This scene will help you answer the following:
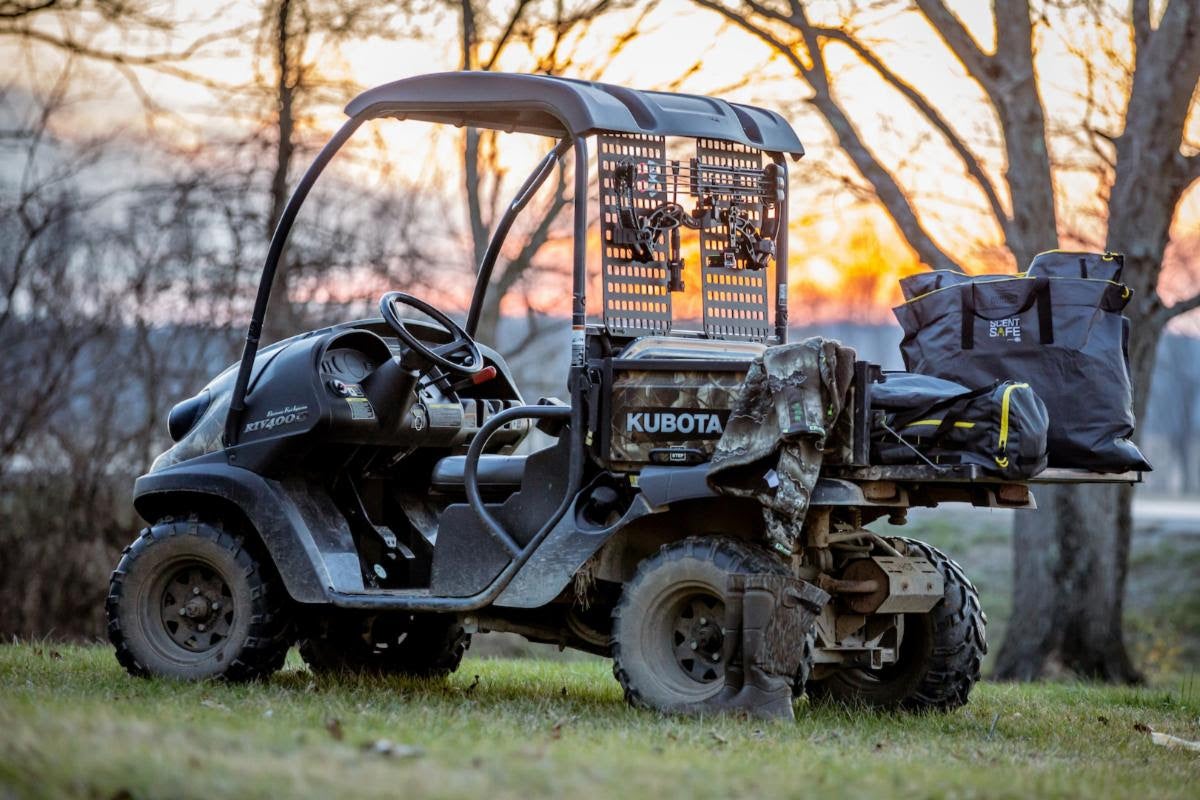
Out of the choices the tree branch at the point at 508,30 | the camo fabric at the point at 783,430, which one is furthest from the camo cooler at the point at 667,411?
the tree branch at the point at 508,30

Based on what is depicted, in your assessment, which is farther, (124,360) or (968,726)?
(124,360)

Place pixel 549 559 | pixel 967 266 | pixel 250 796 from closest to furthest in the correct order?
pixel 250 796 < pixel 549 559 < pixel 967 266

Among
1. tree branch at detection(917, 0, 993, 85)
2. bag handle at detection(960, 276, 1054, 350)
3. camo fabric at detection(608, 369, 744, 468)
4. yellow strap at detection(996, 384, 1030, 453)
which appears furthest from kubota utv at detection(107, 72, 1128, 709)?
tree branch at detection(917, 0, 993, 85)

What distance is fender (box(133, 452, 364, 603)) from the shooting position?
7.48m

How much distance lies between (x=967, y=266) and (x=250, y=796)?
35.8 feet

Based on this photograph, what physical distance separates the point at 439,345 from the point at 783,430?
2.71 m

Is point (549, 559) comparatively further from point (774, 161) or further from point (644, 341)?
point (774, 161)

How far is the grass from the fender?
0.49 meters

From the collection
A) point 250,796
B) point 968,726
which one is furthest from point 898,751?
point 250,796

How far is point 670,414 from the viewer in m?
6.80

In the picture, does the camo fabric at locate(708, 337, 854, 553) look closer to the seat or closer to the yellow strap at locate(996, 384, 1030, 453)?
the yellow strap at locate(996, 384, 1030, 453)

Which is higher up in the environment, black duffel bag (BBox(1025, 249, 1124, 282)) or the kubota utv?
black duffel bag (BBox(1025, 249, 1124, 282))

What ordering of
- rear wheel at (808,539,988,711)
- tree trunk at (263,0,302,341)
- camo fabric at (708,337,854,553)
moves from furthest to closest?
tree trunk at (263,0,302,341)
rear wheel at (808,539,988,711)
camo fabric at (708,337,854,553)

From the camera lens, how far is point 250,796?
15.2 feet
